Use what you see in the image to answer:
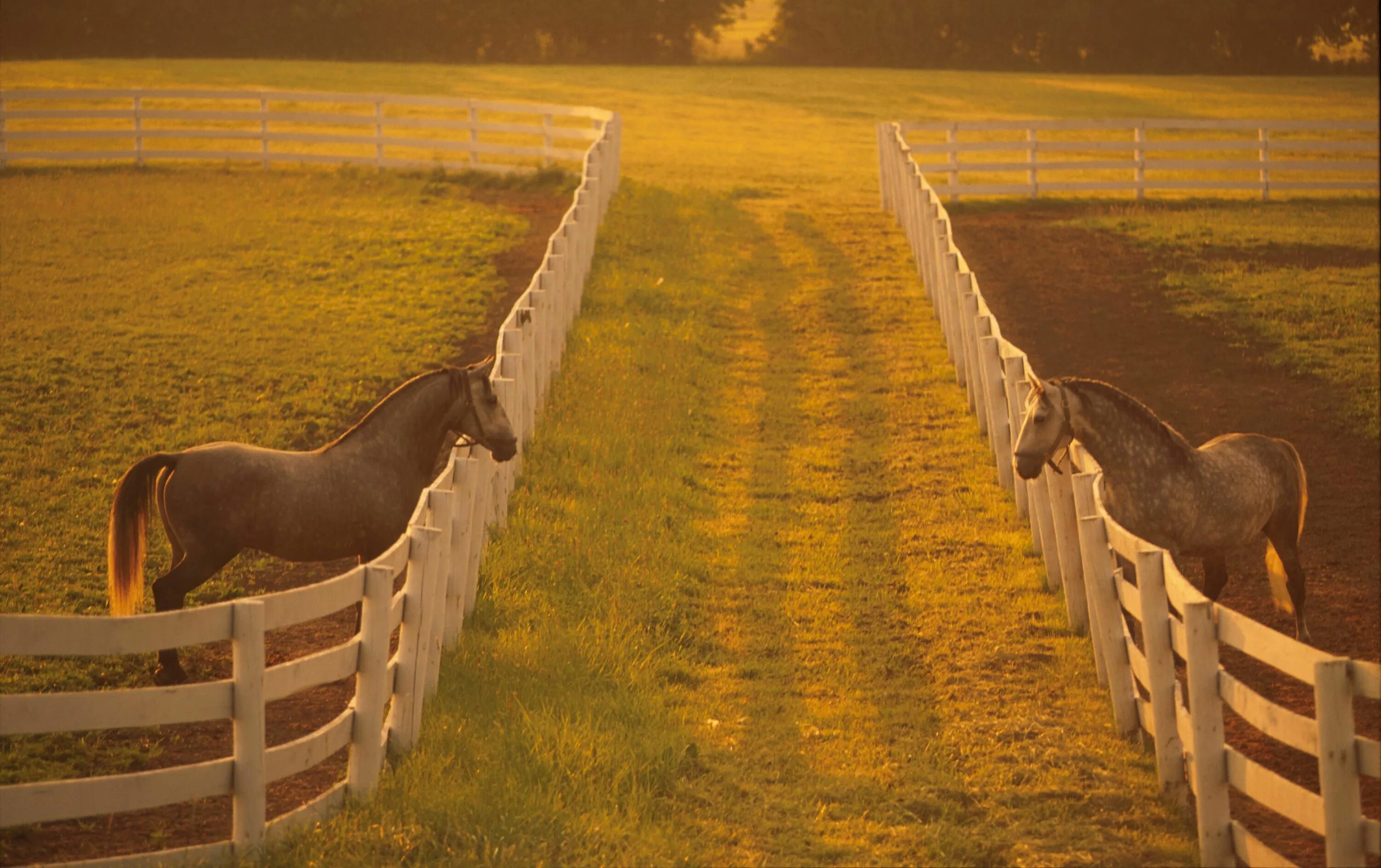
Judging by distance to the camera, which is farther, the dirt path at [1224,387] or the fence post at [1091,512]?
the dirt path at [1224,387]

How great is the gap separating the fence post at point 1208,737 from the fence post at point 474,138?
24.0 meters

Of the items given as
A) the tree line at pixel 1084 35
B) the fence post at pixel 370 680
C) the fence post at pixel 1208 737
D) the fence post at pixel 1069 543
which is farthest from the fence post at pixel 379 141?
the tree line at pixel 1084 35

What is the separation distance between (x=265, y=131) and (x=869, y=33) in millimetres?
35702

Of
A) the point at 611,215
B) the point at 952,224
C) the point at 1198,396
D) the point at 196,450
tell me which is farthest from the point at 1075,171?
the point at 196,450

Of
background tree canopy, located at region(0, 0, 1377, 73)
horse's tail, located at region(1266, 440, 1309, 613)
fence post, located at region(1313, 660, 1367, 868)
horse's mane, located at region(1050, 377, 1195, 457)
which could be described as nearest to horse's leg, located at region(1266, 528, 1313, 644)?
horse's tail, located at region(1266, 440, 1309, 613)

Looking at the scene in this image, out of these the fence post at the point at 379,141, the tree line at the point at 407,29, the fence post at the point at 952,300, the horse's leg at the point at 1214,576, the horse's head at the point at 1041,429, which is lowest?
the horse's leg at the point at 1214,576

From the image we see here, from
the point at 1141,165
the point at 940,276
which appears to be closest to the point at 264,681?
the point at 940,276

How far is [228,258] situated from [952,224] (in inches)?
475

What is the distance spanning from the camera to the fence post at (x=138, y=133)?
27.4 meters

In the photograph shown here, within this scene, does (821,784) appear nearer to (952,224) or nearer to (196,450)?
(196,450)

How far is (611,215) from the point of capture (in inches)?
958

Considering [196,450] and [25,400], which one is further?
[25,400]

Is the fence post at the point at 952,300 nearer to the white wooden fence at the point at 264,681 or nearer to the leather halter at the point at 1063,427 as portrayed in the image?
the leather halter at the point at 1063,427

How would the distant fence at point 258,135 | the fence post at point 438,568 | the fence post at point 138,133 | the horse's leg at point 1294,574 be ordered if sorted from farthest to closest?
the fence post at point 138,133 < the distant fence at point 258,135 < the horse's leg at point 1294,574 < the fence post at point 438,568
